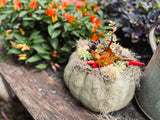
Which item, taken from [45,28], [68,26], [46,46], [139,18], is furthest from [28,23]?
[139,18]

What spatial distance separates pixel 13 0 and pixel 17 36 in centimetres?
34

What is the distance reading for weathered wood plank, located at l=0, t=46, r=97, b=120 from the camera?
90 cm

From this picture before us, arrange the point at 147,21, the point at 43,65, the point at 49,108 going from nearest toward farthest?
the point at 49,108, the point at 147,21, the point at 43,65

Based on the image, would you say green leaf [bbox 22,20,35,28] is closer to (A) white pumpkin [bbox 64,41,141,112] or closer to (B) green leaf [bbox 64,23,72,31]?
(B) green leaf [bbox 64,23,72,31]

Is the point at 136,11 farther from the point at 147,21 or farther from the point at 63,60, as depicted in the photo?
the point at 63,60

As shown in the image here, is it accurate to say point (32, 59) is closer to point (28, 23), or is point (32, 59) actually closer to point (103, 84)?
point (28, 23)

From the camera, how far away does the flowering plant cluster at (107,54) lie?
78cm

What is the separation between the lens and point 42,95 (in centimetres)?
104

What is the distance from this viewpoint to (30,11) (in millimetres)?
1146

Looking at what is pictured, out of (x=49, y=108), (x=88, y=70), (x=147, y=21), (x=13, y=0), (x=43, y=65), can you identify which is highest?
(x=13, y=0)

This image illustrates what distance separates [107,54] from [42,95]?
1.89 ft

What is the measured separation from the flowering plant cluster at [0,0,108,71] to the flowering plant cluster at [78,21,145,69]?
265mm

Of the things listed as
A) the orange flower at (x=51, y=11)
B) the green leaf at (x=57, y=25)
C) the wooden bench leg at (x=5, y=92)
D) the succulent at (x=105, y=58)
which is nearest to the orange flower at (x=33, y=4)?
the orange flower at (x=51, y=11)

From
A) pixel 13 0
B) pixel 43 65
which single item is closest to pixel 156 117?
pixel 43 65
